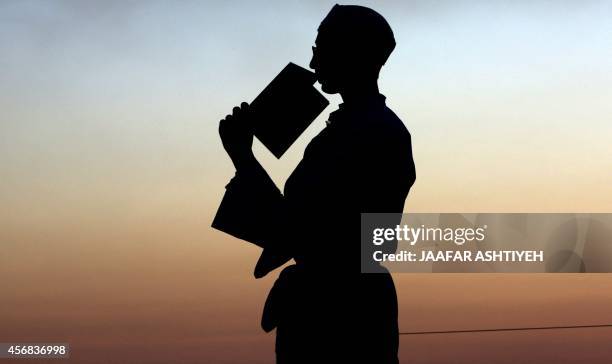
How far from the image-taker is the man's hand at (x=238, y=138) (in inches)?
176

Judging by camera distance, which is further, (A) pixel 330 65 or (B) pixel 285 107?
(B) pixel 285 107

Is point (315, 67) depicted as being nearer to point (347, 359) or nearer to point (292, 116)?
point (292, 116)

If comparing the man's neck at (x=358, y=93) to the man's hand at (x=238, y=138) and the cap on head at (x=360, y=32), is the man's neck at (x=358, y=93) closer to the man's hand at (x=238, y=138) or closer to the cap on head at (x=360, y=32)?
the cap on head at (x=360, y=32)

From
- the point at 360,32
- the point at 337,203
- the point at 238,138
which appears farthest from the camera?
the point at 238,138

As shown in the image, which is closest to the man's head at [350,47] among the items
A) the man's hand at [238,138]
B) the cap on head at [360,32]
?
the cap on head at [360,32]

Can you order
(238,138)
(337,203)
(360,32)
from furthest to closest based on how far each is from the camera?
(238,138), (360,32), (337,203)

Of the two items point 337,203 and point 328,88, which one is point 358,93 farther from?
point 337,203

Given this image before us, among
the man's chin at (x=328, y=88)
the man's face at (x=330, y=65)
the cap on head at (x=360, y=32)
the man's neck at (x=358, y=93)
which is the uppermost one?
the cap on head at (x=360, y=32)

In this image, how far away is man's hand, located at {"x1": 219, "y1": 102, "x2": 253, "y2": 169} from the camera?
4.47m

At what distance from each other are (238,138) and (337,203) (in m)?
0.62

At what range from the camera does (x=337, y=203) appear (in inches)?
164

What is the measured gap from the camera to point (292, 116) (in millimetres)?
4535

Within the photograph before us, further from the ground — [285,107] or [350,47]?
[350,47]

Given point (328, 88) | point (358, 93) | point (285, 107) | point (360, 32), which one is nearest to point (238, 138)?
point (285, 107)
